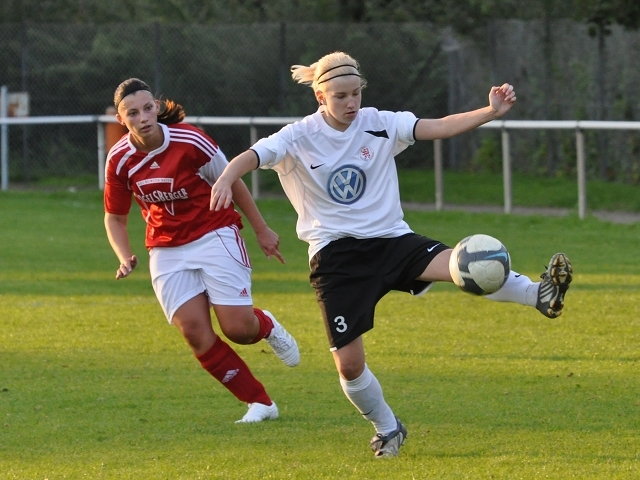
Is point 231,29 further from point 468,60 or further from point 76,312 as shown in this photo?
point 76,312

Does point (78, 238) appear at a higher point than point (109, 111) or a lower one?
lower

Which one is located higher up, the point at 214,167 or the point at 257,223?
the point at 214,167

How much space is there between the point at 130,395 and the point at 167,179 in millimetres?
1466

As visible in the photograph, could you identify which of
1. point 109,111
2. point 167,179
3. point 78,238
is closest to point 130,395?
point 167,179

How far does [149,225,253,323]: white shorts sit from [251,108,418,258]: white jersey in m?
0.75

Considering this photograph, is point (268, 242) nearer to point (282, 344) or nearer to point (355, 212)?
point (355, 212)

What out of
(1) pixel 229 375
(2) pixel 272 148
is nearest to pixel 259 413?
(1) pixel 229 375

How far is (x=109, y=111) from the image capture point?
19000 mm

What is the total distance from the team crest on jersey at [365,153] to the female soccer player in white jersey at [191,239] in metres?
0.79

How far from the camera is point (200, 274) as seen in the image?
634 centimetres

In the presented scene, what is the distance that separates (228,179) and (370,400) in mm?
1227

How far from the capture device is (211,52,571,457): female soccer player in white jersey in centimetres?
550

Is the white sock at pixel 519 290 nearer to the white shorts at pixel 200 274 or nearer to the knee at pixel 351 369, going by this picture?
the knee at pixel 351 369

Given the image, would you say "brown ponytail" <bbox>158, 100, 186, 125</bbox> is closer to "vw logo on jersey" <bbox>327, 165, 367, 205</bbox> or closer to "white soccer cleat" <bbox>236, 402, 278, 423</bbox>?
"vw logo on jersey" <bbox>327, 165, 367, 205</bbox>
